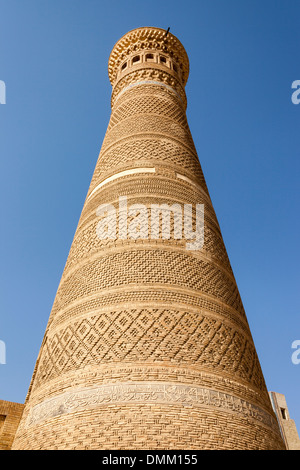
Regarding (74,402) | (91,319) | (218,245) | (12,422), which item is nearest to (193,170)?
(218,245)

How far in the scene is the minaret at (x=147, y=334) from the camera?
2709mm

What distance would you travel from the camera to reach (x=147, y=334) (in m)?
3.08

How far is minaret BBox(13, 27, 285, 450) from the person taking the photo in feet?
8.89

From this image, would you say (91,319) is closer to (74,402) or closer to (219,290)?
(74,402)

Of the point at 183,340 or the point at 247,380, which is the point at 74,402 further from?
the point at 247,380

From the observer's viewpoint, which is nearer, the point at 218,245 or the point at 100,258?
the point at 100,258

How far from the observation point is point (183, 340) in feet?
10.1
